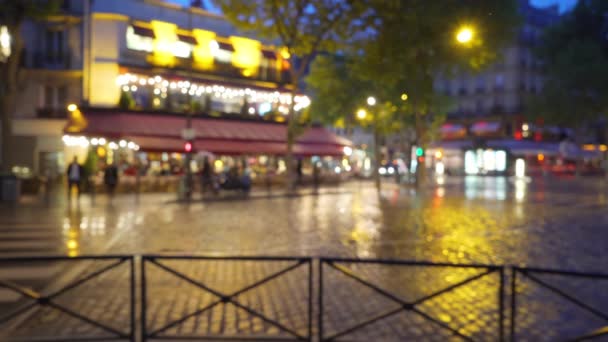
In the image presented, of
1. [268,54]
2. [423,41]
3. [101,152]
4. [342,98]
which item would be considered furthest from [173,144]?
[342,98]

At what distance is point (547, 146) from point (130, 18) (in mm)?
49144

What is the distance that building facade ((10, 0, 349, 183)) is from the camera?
93.5ft

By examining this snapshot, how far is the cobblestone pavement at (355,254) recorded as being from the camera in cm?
589

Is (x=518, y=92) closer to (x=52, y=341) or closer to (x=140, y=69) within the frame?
(x=140, y=69)

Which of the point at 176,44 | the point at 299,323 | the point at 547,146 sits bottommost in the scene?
the point at 299,323

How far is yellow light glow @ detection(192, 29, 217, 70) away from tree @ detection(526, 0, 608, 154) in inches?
1247

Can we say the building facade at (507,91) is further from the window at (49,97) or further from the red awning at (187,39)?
the window at (49,97)

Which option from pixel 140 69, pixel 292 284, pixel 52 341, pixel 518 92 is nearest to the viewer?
pixel 52 341

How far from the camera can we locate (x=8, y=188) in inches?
779

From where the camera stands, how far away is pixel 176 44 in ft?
99.8

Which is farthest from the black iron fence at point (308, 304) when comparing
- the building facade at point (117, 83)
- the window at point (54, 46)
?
the window at point (54, 46)

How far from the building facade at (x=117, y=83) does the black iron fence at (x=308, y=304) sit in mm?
21032

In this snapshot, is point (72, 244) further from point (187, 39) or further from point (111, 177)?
point (187, 39)

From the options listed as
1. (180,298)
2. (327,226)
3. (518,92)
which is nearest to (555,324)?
(180,298)
